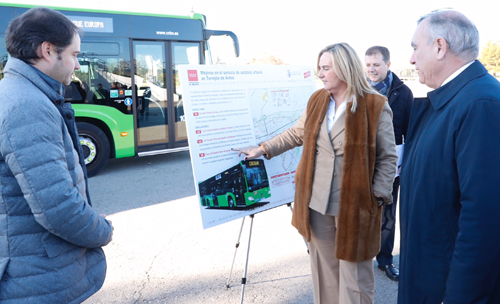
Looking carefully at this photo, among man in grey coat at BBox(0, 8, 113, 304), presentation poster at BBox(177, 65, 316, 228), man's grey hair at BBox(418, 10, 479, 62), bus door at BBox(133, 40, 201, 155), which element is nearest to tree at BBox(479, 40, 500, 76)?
bus door at BBox(133, 40, 201, 155)

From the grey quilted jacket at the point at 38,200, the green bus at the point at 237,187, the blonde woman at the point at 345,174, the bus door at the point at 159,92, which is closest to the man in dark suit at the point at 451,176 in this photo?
the blonde woman at the point at 345,174

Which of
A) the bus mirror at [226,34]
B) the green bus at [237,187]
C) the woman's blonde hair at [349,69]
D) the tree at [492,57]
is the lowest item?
the green bus at [237,187]

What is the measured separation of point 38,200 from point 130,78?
628 cm

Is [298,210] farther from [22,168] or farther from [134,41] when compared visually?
[134,41]

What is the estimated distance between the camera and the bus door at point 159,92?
7371mm

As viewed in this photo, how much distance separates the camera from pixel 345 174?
217 cm

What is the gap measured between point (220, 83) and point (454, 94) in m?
1.63

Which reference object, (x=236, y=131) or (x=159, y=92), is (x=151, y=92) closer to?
(x=159, y=92)

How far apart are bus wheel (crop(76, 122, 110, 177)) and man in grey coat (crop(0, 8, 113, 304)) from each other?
18.7 ft

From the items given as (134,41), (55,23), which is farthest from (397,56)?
(55,23)

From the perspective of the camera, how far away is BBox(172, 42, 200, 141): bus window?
7723mm

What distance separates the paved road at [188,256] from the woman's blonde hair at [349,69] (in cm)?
179

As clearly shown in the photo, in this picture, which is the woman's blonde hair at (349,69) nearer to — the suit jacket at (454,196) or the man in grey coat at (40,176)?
the suit jacket at (454,196)

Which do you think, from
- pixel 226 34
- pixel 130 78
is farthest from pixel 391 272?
pixel 226 34
